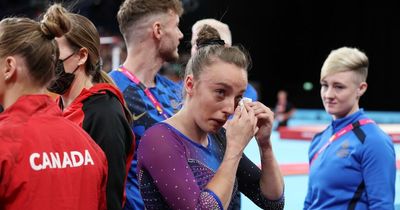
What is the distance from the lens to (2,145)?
140 centimetres

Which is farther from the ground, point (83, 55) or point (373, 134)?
point (83, 55)

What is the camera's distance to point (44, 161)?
1456 mm

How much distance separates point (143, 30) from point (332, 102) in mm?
1072

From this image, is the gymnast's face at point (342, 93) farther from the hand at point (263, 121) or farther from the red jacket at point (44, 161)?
the red jacket at point (44, 161)

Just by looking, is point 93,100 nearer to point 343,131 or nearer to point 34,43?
point 34,43

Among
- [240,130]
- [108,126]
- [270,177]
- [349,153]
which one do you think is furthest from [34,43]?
[349,153]

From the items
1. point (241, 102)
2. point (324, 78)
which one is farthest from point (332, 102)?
point (241, 102)

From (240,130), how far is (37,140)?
0.59 meters

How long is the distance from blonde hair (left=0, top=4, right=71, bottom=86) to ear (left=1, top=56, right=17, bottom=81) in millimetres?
18

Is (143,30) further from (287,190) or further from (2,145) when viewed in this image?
(287,190)

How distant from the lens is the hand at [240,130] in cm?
167

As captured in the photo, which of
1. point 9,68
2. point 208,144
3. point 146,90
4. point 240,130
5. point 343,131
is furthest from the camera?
point 343,131

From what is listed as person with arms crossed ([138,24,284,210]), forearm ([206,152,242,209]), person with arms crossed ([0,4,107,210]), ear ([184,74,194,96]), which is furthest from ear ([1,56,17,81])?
Result: forearm ([206,152,242,209])

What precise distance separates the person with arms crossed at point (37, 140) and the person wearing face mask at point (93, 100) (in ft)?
0.61
